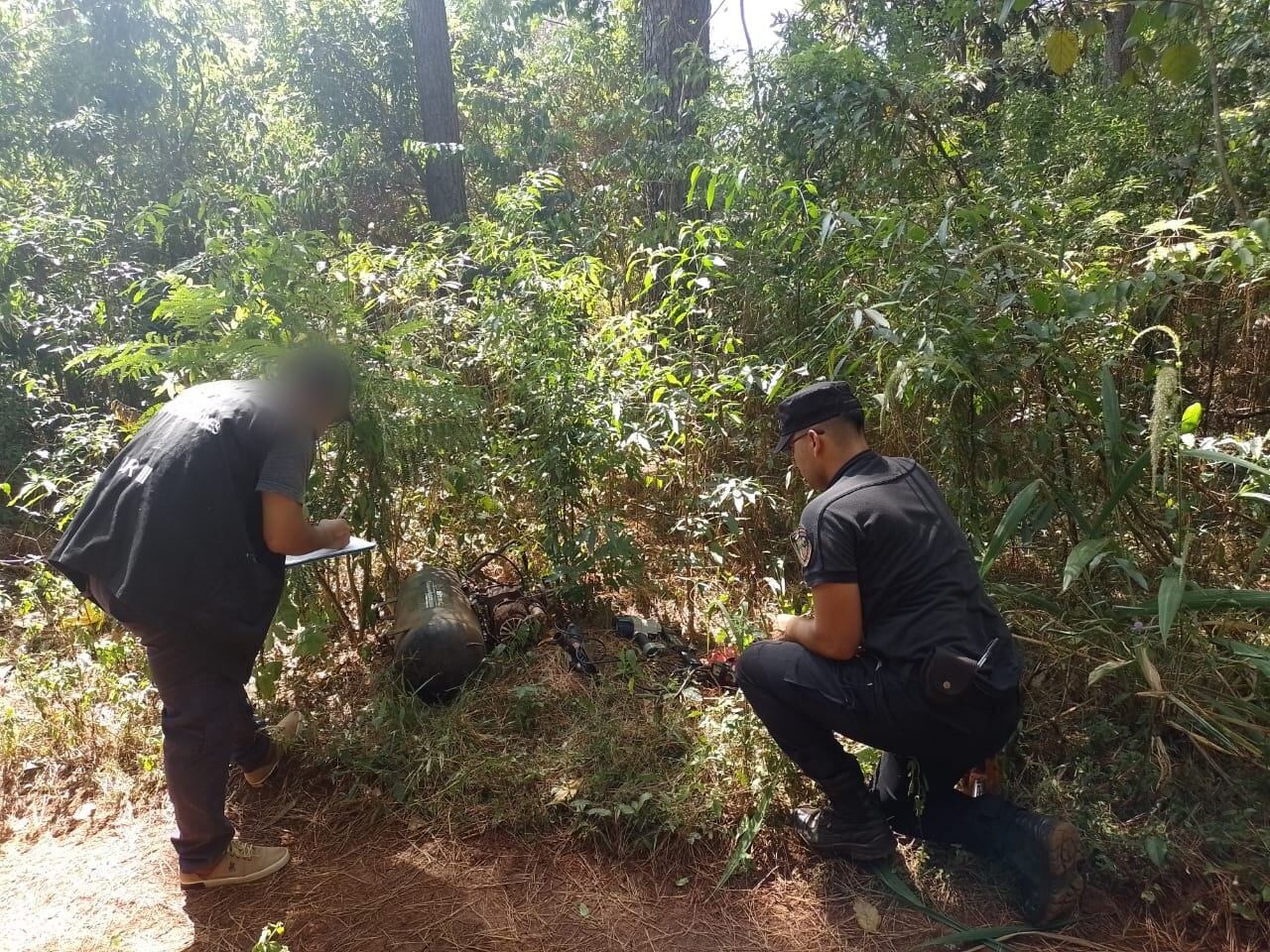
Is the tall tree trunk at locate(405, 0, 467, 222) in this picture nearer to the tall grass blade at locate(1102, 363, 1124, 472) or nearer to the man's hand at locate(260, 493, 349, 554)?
the man's hand at locate(260, 493, 349, 554)

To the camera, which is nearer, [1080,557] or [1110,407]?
[1080,557]

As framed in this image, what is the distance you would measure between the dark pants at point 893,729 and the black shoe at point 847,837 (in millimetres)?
123

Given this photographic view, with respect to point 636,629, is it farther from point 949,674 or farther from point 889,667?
point 949,674

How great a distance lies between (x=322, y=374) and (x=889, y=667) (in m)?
2.02

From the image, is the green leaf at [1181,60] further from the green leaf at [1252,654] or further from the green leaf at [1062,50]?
the green leaf at [1252,654]

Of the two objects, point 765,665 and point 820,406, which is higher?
point 820,406

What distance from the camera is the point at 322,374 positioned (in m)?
2.69

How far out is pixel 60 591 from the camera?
4.23 m

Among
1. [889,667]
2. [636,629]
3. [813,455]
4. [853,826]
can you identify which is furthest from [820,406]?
[636,629]

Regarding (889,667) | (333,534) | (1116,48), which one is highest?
(1116,48)

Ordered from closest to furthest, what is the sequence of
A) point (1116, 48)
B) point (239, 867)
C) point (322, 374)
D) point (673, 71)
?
point (239, 867), point (322, 374), point (673, 71), point (1116, 48)

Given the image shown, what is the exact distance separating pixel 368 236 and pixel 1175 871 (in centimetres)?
767

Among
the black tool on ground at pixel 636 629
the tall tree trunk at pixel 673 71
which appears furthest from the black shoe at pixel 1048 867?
the tall tree trunk at pixel 673 71

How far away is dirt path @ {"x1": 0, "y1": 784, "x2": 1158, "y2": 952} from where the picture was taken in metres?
2.22
